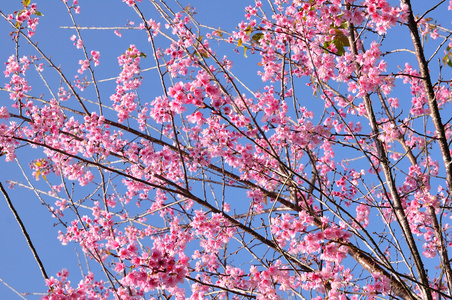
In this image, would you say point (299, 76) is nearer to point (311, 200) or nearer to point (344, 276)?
point (311, 200)

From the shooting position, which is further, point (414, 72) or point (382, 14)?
point (414, 72)

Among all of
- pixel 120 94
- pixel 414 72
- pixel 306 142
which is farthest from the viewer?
pixel 120 94

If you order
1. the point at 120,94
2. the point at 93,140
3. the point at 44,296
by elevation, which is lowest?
the point at 44,296

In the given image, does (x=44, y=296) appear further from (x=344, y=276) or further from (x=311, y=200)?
(x=311, y=200)

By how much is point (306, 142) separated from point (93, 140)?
1.96 m

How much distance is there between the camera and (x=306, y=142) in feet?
11.9

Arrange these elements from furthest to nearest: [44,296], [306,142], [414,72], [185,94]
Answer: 1. [414,72]
2. [306,142]
3. [185,94]
4. [44,296]

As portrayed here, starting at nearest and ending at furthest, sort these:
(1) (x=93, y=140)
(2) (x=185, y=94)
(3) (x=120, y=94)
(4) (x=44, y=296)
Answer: (4) (x=44, y=296) → (2) (x=185, y=94) → (1) (x=93, y=140) → (3) (x=120, y=94)

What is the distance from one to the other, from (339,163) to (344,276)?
83.3 inches

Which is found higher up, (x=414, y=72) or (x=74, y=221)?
(x=414, y=72)

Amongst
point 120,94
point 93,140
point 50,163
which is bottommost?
point 93,140

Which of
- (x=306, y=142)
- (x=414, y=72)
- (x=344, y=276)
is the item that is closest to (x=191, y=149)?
(x=306, y=142)

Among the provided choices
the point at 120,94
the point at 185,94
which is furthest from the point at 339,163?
the point at 185,94

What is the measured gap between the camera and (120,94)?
4719 millimetres
